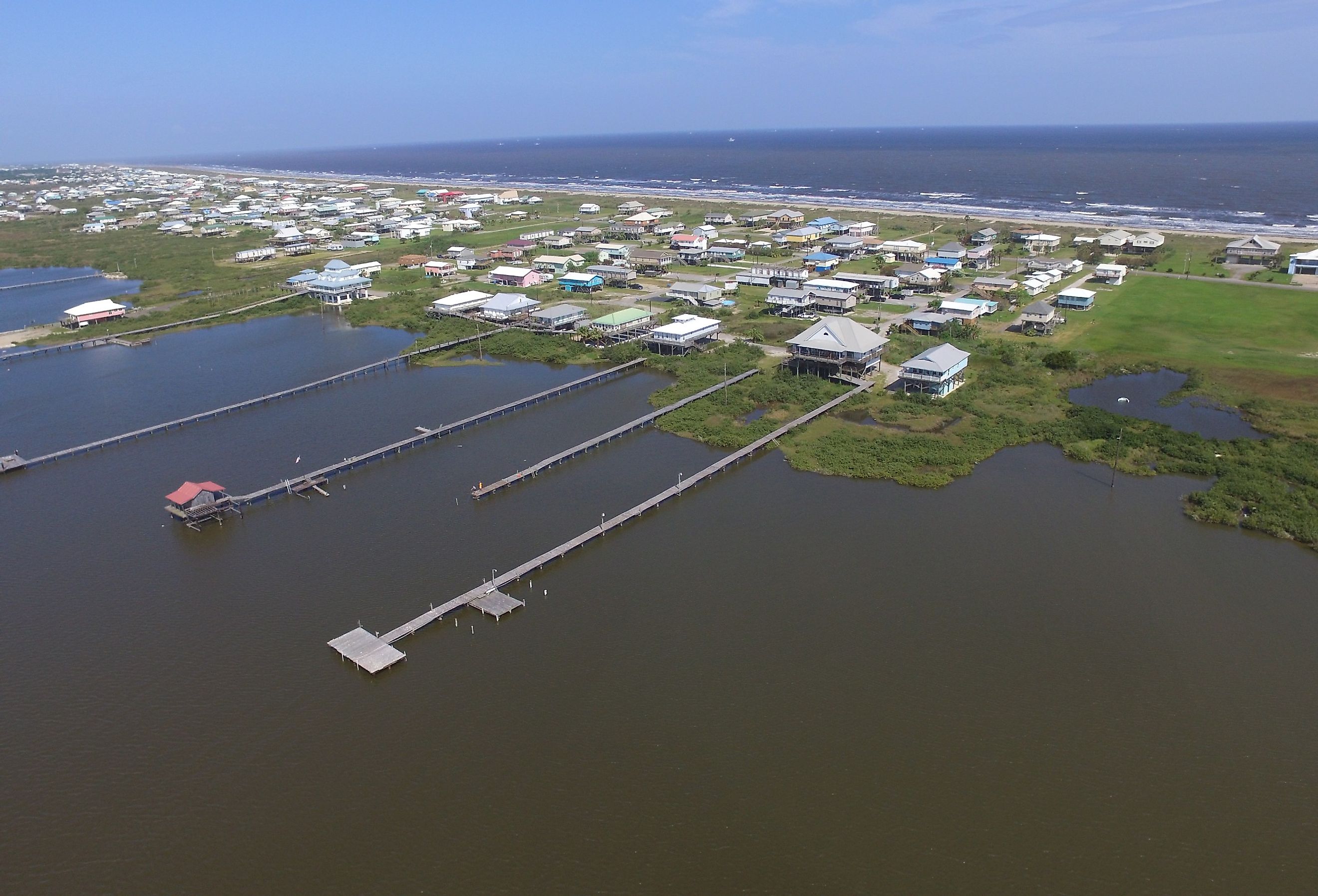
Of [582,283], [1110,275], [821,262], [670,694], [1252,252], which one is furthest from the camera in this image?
[821,262]

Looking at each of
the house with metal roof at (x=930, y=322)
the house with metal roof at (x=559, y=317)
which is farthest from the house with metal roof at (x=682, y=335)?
the house with metal roof at (x=930, y=322)

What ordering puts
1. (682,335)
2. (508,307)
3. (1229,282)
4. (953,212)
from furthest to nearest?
(953,212), (1229,282), (508,307), (682,335)

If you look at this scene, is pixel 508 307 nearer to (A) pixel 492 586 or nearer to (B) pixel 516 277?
(B) pixel 516 277

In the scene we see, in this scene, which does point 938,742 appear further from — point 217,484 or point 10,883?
point 217,484

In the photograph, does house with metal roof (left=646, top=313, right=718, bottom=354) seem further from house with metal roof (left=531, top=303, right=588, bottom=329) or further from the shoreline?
the shoreline

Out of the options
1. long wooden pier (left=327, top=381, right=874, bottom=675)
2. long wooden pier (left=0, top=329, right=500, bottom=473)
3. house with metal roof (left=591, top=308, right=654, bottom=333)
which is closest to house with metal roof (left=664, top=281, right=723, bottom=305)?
house with metal roof (left=591, top=308, right=654, bottom=333)

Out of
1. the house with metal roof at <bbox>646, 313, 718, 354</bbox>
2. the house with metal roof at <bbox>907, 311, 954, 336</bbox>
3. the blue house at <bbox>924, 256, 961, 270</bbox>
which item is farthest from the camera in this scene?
the blue house at <bbox>924, 256, 961, 270</bbox>

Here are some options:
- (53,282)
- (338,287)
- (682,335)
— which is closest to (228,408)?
(682,335)
